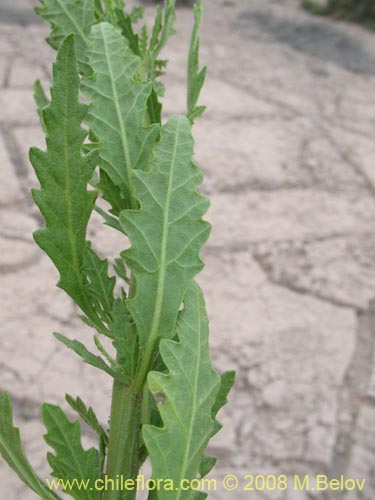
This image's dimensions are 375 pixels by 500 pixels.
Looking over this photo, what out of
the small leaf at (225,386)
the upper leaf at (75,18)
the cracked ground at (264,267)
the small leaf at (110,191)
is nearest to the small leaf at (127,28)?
the upper leaf at (75,18)

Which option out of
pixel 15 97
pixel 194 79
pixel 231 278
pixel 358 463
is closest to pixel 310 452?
pixel 358 463

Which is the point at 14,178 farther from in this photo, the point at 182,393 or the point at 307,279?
the point at 182,393

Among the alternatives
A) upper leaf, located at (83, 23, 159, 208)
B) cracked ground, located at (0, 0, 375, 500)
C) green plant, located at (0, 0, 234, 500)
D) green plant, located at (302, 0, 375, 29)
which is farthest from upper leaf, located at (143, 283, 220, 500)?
green plant, located at (302, 0, 375, 29)

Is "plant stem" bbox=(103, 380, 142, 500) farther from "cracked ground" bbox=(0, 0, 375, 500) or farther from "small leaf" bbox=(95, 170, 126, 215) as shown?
"cracked ground" bbox=(0, 0, 375, 500)

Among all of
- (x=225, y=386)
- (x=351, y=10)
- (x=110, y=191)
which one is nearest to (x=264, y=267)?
(x=225, y=386)

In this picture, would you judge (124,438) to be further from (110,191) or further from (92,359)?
(110,191)

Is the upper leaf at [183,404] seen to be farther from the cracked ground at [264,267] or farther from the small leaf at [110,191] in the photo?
the cracked ground at [264,267]

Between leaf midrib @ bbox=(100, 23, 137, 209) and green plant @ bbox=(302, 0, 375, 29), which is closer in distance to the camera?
leaf midrib @ bbox=(100, 23, 137, 209)

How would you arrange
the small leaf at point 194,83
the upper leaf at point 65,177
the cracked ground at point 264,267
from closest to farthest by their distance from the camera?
1. the upper leaf at point 65,177
2. the small leaf at point 194,83
3. the cracked ground at point 264,267
